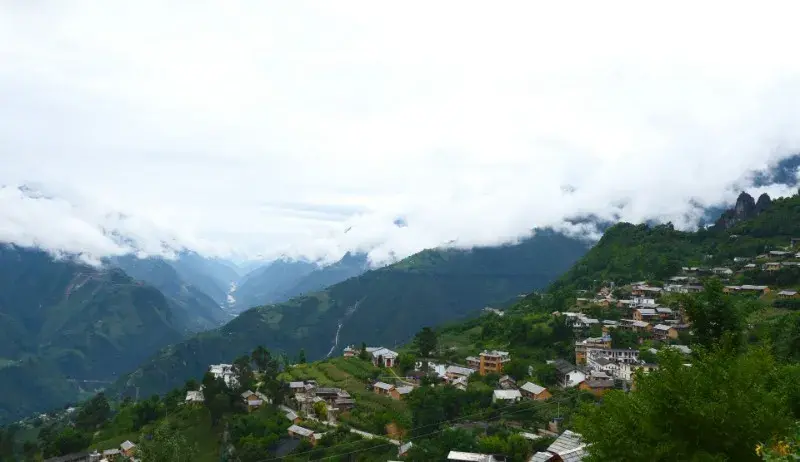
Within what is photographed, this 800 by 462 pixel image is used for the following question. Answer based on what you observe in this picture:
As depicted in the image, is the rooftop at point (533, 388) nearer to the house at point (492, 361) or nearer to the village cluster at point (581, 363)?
the village cluster at point (581, 363)

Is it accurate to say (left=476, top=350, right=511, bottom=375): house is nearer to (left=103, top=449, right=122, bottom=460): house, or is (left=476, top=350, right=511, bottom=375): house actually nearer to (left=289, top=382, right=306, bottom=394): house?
(left=289, top=382, right=306, bottom=394): house

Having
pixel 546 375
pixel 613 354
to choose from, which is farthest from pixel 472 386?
pixel 613 354

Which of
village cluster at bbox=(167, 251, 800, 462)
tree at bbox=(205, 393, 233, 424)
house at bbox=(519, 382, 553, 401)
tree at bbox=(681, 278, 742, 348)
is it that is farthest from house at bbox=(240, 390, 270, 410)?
tree at bbox=(681, 278, 742, 348)

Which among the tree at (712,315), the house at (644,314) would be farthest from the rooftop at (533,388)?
the tree at (712,315)

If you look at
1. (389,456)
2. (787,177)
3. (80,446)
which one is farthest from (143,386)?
(787,177)

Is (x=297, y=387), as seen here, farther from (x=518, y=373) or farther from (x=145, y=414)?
(x=518, y=373)

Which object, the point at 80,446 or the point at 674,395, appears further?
the point at 80,446

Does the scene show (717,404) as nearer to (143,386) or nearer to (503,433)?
(503,433)

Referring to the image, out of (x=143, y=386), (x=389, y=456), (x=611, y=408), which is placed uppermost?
(x=611, y=408)
